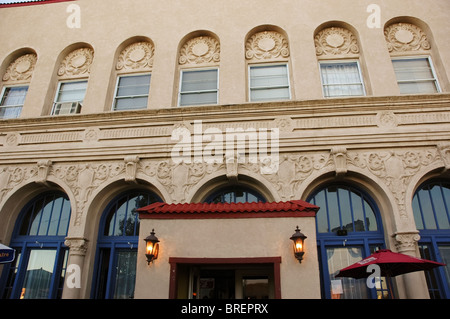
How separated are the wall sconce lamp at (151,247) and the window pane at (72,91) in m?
7.37

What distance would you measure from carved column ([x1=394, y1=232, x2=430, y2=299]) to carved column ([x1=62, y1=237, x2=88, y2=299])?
858 cm

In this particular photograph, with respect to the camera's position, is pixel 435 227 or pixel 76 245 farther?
pixel 76 245

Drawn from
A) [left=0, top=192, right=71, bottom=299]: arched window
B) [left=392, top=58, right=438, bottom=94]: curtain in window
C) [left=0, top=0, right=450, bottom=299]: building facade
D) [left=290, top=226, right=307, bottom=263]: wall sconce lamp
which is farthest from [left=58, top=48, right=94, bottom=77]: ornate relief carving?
[left=392, top=58, right=438, bottom=94]: curtain in window

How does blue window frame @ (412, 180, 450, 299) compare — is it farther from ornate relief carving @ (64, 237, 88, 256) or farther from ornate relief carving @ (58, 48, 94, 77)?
ornate relief carving @ (58, 48, 94, 77)

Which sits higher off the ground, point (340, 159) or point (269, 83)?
point (269, 83)

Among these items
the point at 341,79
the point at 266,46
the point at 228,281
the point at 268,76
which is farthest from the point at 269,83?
the point at 228,281

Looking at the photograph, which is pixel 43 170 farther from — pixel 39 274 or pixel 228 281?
pixel 228 281

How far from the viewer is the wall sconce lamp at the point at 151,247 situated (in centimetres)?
642

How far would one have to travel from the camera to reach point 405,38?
10.9 m

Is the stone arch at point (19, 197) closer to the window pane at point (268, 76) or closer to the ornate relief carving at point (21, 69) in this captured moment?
the ornate relief carving at point (21, 69)

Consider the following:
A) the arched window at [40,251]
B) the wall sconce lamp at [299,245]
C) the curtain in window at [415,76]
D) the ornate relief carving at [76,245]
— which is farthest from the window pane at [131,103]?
the curtain in window at [415,76]

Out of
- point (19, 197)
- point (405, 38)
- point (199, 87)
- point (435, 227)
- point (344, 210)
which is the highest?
point (405, 38)

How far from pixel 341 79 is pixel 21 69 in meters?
12.1
